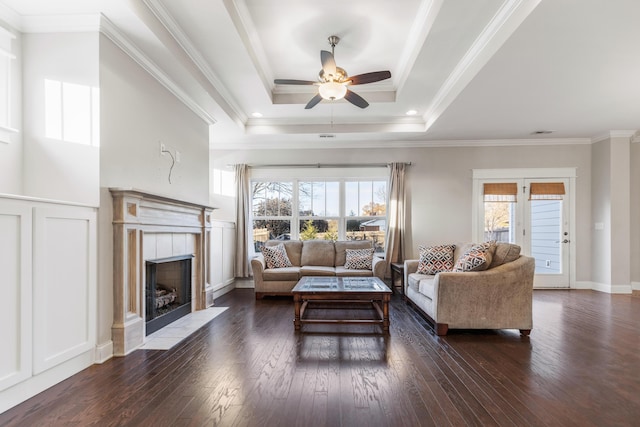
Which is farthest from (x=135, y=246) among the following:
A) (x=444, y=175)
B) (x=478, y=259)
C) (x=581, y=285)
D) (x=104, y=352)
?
(x=581, y=285)

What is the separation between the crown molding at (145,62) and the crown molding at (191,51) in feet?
1.04

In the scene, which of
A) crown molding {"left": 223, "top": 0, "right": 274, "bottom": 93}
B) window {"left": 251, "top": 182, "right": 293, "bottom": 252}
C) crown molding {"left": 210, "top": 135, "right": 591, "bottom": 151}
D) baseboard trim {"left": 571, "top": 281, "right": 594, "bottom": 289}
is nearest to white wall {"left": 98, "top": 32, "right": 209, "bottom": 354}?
crown molding {"left": 223, "top": 0, "right": 274, "bottom": 93}

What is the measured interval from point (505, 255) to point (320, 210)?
353 cm

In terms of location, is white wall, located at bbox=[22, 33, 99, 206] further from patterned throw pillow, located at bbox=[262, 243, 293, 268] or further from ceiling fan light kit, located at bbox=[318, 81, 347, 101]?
patterned throw pillow, located at bbox=[262, 243, 293, 268]

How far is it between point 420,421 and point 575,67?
3.63 metres

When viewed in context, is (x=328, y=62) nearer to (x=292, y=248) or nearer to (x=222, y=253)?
(x=292, y=248)

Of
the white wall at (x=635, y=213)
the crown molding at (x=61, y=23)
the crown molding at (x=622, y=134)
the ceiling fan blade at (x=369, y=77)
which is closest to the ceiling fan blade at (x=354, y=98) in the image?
the ceiling fan blade at (x=369, y=77)

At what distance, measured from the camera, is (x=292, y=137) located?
594 centimetres

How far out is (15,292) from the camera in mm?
2064

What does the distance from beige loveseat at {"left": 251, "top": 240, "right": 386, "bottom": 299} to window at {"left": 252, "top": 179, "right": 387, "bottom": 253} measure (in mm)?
461

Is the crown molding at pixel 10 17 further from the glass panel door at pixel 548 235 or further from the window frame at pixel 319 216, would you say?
the glass panel door at pixel 548 235

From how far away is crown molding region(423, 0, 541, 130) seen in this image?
2.71 m

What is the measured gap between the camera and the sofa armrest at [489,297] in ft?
11.1

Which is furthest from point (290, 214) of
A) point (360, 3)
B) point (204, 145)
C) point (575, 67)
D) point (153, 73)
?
point (575, 67)
